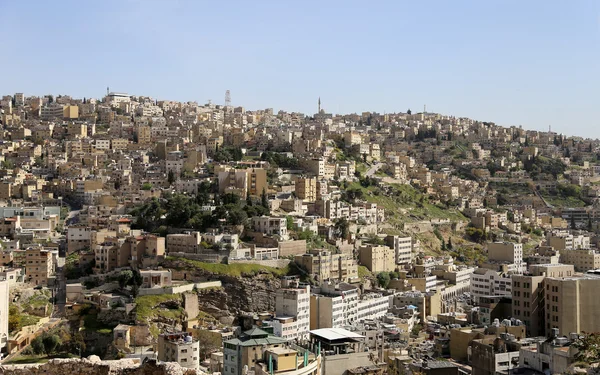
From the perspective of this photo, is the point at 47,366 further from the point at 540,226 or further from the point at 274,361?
the point at 540,226

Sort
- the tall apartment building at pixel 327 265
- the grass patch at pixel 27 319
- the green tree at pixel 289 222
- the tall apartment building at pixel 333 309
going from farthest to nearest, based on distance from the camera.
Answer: the green tree at pixel 289 222 → the tall apartment building at pixel 327 265 → the tall apartment building at pixel 333 309 → the grass patch at pixel 27 319

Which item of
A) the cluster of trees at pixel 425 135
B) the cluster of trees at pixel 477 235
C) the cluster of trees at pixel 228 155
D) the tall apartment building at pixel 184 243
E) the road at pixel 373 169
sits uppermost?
the cluster of trees at pixel 425 135

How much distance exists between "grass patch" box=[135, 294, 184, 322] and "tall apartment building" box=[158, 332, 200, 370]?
3.89 meters

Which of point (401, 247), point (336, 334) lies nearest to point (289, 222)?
point (401, 247)

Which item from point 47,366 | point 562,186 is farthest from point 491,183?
point 47,366

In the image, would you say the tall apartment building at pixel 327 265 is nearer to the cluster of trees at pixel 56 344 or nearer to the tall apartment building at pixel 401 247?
the tall apartment building at pixel 401 247

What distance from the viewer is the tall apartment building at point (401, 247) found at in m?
34.0

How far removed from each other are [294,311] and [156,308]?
4.05m

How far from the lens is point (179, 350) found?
1991 cm

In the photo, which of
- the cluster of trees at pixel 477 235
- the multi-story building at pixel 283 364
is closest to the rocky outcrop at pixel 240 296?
the multi-story building at pixel 283 364

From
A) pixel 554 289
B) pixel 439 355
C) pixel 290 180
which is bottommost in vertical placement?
pixel 439 355

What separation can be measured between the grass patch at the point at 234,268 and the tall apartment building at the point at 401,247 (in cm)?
738

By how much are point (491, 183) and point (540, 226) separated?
413 inches

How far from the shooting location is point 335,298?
2530 cm
